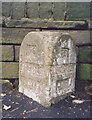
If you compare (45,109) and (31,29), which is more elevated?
(31,29)

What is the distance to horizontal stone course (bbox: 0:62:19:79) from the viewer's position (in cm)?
415

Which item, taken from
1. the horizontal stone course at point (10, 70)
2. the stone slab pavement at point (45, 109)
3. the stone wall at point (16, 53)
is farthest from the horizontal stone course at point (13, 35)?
the stone slab pavement at point (45, 109)

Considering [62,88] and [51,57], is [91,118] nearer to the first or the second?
[62,88]

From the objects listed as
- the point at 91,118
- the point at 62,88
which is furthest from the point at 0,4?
the point at 91,118

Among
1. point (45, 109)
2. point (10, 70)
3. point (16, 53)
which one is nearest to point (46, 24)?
point (16, 53)

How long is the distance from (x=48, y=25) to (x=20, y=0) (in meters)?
0.61

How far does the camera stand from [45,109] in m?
3.24

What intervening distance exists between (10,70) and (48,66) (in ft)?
3.62

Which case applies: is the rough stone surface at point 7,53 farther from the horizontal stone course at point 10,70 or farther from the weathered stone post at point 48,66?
the weathered stone post at point 48,66

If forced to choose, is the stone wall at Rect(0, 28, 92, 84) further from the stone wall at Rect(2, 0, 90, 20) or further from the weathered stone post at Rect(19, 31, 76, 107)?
the weathered stone post at Rect(19, 31, 76, 107)

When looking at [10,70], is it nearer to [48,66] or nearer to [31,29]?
[31,29]

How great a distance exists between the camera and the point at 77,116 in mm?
3074

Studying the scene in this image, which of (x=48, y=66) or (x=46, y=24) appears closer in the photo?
(x=48, y=66)

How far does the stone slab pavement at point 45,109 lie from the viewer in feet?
10.2
